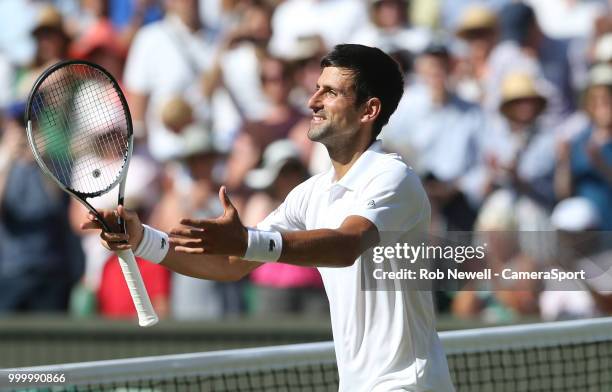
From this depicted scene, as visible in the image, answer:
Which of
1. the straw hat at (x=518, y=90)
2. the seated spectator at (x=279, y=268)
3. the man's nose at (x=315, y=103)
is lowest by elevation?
the seated spectator at (x=279, y=268)

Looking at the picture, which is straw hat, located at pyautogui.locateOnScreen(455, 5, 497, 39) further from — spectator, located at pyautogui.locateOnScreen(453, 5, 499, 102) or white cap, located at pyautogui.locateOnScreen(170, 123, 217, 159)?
white cap, located at pyautogui.locateOnScreen(170, 123, 217, 159)

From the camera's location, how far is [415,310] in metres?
3.99

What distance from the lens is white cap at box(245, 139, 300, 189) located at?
8.10 meters

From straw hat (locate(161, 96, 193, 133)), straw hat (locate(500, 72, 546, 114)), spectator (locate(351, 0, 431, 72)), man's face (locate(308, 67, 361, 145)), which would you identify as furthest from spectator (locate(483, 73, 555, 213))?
man's face (locate(308, 67, 361, 145))

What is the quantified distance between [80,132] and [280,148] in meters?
1.75

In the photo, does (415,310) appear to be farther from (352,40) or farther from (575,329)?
(352,40)

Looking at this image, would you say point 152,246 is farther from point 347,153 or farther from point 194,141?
point 194,141

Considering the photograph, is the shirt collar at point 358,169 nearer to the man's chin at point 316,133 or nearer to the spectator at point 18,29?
the man's chin at point 316,133

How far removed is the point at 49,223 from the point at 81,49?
4.83 feet

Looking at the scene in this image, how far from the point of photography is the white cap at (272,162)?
810 centimetres

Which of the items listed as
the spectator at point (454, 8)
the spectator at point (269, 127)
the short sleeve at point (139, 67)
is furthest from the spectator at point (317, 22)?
the short sleeve at point (139, 67)

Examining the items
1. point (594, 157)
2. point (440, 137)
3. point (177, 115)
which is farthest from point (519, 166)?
point (177, 115)

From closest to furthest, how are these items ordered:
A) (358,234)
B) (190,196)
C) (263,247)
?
(263,247)
(358,234)
(190,196)

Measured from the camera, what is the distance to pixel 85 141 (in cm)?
645
